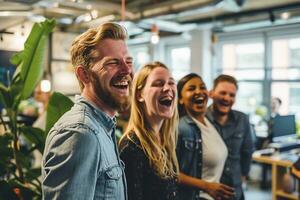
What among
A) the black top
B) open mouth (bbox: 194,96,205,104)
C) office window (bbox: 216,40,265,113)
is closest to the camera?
the black top

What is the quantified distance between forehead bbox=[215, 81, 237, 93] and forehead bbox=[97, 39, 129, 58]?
147 centimetres

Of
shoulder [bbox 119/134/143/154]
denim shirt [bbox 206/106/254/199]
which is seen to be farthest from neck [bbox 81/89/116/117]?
denim shirt [bbox 206/106/254/199]

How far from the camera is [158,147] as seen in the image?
5.35ft

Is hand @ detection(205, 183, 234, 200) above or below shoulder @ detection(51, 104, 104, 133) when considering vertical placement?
below

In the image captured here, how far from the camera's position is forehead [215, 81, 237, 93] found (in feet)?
8.11

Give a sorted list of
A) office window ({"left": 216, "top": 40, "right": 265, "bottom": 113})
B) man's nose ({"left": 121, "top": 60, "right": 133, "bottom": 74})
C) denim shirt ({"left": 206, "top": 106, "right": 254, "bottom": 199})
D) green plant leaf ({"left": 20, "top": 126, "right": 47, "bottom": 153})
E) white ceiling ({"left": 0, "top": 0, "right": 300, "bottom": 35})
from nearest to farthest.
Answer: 1. man's nose ({"left": 121, "top": 60, "right": 133, "bottom": 74})
2. green plant leaf ({"left": 20, "top": 126, "right": 47, "bottom": 153})
3. denim shirt ({"left": 206, "top": 106, "right": 254, "bottom": 199})
4. white ceiling ({"left": 0, "top": 0, "right": 300, "bottom": 35})
5. office window ({"left": 216, "top": 40, "right": 265, "bottom": 113})

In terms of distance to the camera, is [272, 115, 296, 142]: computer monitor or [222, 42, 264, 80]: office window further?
[222, 42, 264, 80]: office window

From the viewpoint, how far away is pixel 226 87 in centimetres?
247

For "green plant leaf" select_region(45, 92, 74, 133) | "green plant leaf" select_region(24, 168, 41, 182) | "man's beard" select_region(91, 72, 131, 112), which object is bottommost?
"green plant leaf" select_region(24, 168, 41, 182)

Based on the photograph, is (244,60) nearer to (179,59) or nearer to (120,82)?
(179,59)

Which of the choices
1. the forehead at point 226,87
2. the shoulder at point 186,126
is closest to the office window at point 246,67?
the forehead at point 226,87

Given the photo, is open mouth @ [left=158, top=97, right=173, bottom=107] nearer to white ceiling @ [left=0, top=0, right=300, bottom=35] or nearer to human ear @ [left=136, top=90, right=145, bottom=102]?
human ear @ [left=136, top=90, right=145, bottom=102]

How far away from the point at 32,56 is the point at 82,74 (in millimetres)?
817

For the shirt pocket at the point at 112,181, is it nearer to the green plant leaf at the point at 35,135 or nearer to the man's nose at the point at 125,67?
the man's nose at the point at 125,67
